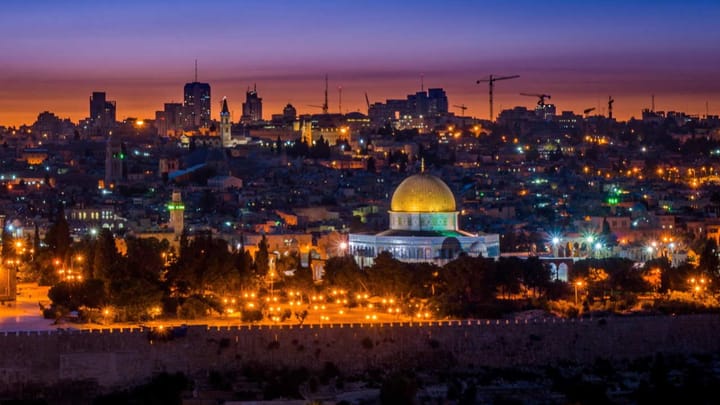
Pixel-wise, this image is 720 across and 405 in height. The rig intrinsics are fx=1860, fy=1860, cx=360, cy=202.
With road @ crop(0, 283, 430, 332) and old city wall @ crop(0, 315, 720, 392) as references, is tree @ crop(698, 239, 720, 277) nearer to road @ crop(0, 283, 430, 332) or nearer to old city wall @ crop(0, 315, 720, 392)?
old city wall @ crop(0, 315, 720, 392)

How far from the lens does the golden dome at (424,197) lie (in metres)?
50.6

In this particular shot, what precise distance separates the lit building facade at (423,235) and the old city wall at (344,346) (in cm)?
1135

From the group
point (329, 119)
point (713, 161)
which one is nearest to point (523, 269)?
point (713, 161)

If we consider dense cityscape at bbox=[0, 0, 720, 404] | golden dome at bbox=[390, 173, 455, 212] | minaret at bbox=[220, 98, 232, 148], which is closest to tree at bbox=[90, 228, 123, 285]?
dense cityscape at bbox=[0, 0, 720, 404]

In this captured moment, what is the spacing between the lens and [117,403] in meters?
33.0

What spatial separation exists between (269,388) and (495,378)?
4544mm

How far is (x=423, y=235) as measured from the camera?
4941 cm

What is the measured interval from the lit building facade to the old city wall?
11.4 metres

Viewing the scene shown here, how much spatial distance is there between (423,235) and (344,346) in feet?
46.4

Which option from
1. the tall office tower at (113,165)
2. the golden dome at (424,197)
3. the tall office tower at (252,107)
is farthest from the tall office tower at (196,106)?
the golden dome at (424,197)

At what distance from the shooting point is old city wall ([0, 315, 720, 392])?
34.1 m

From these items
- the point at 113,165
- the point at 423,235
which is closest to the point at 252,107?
the point at 113,165

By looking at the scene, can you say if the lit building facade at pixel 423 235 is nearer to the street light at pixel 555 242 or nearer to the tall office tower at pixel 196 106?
the street light at pixel 555 242

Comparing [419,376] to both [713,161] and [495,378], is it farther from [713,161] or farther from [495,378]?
[713,161]
